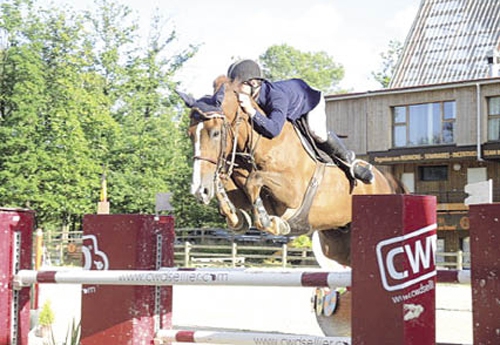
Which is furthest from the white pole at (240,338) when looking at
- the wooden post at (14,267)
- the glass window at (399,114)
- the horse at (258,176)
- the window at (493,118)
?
the glass window at (399,114)

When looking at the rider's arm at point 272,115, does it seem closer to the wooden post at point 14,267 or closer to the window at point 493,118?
the wooden post at point 14,267

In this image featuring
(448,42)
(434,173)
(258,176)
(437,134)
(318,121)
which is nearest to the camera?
(258,176)

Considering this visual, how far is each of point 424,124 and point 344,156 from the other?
72.5ft

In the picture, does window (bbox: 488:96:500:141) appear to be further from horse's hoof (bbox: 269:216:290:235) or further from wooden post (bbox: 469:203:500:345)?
wooden post (bbox: 469:203:500:345)

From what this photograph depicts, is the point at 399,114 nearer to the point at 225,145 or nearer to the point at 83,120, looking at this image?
the point at 83,120

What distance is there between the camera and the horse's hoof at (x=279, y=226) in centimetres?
471

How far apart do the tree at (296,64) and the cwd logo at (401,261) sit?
2422 inches

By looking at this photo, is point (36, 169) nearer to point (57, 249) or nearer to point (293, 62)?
point (57, 249)

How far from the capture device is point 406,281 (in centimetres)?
221

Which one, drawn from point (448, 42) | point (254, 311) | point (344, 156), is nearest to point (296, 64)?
point (448, 42)

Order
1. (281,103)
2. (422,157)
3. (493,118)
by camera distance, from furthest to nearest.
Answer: (422,157) → (493,118) → (281,103)

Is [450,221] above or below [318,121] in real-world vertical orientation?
below

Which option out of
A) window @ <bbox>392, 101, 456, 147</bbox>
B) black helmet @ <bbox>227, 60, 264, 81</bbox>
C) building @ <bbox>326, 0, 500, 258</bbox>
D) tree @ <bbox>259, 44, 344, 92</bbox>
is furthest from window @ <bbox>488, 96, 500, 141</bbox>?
tree @ <bbox>259, 44, 344, 92</bbox>

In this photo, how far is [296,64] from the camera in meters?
65.0
